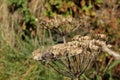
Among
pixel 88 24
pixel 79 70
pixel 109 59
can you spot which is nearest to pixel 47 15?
pixel 88 24

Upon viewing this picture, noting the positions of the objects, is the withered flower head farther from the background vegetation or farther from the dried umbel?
the background vegetation

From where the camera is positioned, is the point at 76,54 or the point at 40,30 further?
the point at 40,30

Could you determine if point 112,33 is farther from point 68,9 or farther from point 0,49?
point 0,49

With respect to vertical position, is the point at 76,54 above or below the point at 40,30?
above

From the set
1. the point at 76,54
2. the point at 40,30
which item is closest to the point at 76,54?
the point at 76,54

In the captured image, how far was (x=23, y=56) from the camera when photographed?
17.4 ft

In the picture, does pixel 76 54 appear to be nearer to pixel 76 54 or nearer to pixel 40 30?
pixel 76 54

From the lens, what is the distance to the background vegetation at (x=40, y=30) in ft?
16.6

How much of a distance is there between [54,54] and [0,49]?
8.60 ft

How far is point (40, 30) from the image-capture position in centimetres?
575

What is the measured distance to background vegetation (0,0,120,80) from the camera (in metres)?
5.05

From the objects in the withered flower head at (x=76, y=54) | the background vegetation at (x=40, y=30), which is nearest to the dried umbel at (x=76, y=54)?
the withered flower head at (x=76, y=54)

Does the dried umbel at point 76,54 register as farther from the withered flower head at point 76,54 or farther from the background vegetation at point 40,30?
the background vegetation at point 40,30

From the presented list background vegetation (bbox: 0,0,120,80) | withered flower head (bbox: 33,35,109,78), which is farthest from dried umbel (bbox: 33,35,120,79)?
background vegetation (bbox: 0,0,120,80)
